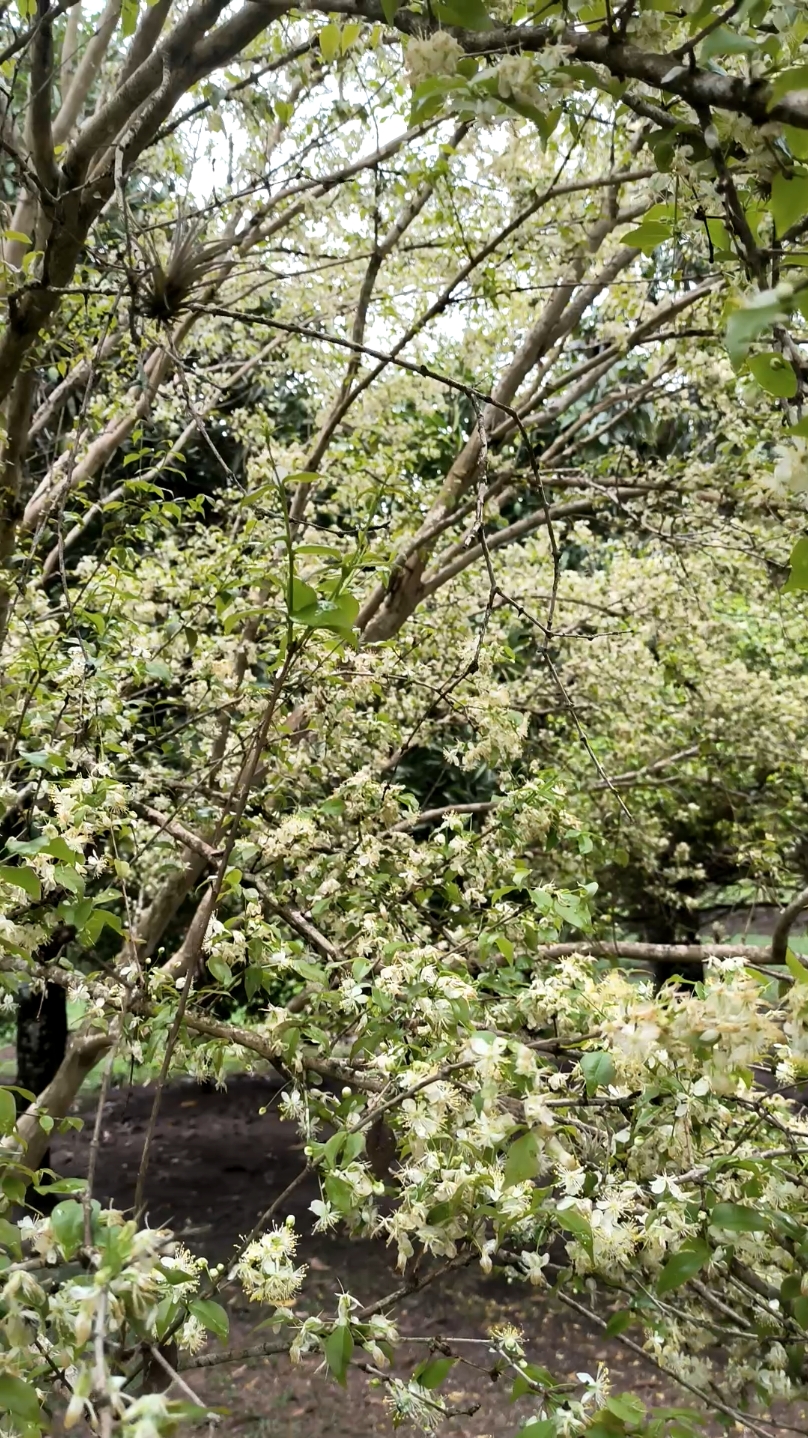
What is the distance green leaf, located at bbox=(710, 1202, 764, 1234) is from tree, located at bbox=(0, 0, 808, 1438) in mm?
12

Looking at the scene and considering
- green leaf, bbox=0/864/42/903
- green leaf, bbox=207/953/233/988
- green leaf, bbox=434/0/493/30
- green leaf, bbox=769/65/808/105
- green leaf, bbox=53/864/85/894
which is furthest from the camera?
green leaf, bbox=207/953/233/988

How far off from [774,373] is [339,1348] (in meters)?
1.18

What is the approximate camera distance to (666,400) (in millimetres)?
4887

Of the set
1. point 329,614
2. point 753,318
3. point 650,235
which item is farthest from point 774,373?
point 329,614

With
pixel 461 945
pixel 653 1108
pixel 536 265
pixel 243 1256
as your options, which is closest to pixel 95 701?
pixel 461 945

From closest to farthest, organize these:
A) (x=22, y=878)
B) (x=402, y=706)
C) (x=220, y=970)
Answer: (x=22, y=878) → (x=220, y=970) → (x=402, y=706)

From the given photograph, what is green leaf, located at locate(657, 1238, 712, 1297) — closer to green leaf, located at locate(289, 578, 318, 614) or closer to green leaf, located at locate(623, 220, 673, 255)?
green leaf, located at locate(289, 578, 318, 614)

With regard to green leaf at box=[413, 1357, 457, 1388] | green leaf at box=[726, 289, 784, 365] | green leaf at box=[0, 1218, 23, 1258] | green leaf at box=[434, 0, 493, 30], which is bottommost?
green leaf at box=[413, 1357, 457, 1388]

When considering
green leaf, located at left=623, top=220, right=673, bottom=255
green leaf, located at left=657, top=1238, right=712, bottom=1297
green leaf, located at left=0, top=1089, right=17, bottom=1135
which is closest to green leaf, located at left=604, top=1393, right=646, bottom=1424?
green leaf, located at left=657, top=1238, right=712, bottom=1297

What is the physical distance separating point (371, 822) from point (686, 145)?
169 centimetres

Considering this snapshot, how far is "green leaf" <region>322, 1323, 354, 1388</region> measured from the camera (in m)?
1.13

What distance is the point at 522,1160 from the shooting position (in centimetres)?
98

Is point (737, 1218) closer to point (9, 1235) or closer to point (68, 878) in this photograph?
point (9, 1235)

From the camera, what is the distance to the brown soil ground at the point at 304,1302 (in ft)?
13.1
